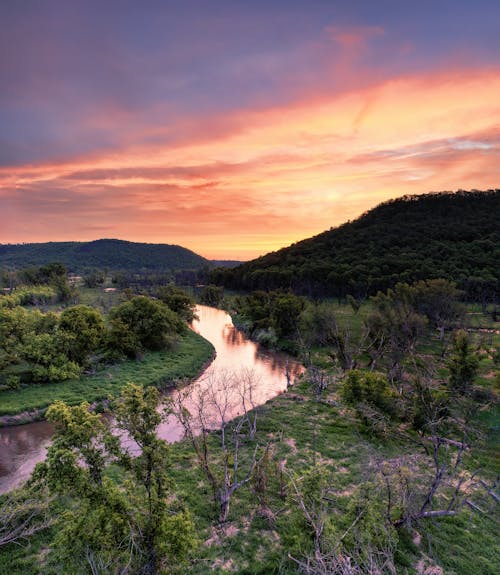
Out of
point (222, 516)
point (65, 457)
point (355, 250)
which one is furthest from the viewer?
point (355, 250)

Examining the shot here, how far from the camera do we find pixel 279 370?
38.5 meters

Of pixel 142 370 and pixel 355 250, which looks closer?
pixel 142 370

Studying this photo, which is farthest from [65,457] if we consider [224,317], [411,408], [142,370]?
[224,317]

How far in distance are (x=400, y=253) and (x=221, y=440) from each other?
78.4 metres

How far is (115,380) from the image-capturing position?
31422mm

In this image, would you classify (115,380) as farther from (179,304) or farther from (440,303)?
(440,303)

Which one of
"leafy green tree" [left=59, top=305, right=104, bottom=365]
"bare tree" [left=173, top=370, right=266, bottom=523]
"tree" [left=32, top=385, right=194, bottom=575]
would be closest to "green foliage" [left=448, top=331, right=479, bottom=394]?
"bare tree" [left=173, top=370, right=266, bottom=523]

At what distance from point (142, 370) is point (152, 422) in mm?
28026

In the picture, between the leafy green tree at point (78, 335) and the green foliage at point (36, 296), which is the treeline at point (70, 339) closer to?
the leafy green tree at point (78, 335)

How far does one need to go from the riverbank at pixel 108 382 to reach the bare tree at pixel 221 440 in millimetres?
6490

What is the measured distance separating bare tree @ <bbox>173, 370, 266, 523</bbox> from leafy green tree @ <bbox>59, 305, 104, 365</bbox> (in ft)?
41.7

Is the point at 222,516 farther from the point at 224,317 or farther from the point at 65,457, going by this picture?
the point at 224,317

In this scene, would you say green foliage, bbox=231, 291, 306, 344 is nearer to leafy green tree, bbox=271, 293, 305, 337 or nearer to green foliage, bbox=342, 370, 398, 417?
leafy green tree, bbox=271, 293, 305, 337

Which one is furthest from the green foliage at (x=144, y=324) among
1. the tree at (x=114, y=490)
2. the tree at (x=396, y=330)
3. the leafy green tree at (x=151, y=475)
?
the leafy green tree at (x=151, y=475)
